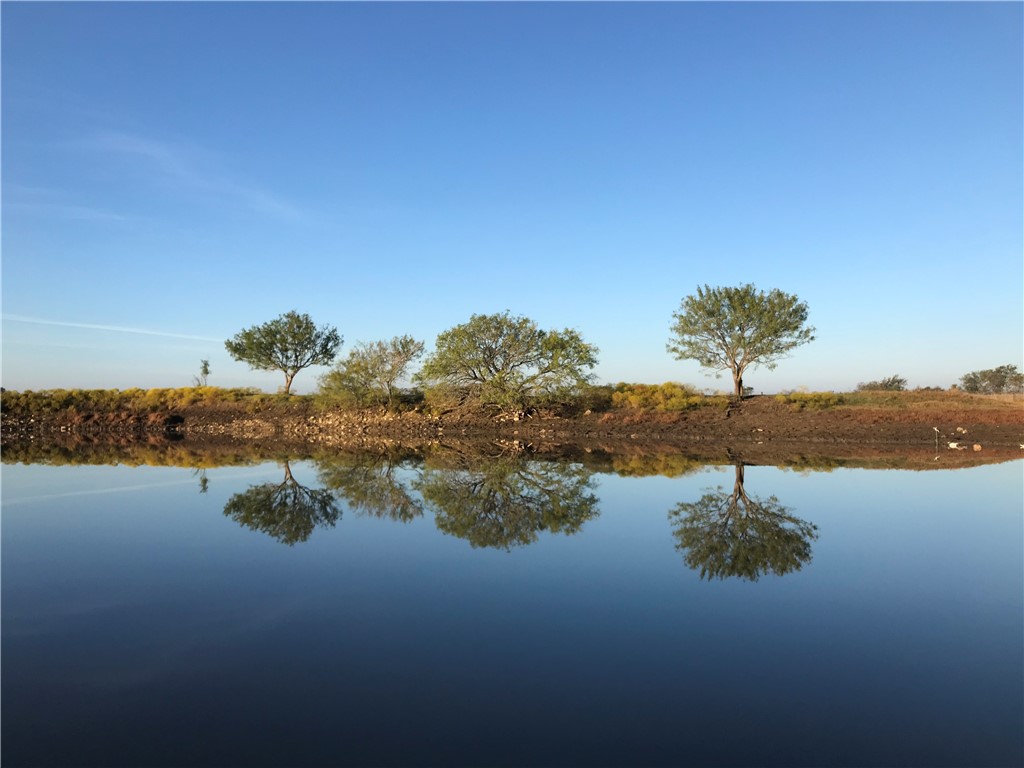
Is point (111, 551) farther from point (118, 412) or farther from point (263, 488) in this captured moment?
point (118, 412)

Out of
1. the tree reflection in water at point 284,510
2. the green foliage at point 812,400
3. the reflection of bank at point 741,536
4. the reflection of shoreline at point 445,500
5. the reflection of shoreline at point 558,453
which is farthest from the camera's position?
the green foliage at point 812,400

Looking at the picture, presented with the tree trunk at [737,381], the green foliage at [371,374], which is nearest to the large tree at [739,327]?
the tree trunk at [737,381]

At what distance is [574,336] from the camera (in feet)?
142

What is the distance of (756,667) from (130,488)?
19166mm

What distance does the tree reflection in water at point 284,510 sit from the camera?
1368 centimetres

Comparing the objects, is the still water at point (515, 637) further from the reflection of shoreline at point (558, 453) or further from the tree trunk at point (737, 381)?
the tree trunk at point (737, 381)

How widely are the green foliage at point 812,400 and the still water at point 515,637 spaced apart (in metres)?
26.4

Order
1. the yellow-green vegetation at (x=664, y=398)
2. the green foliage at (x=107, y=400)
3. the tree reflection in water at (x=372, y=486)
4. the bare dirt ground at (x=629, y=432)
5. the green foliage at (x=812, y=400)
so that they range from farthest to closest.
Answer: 1. the green foliage at (x=107, y=400)
2. the yellow-green vegetation at (x=664, y=398)
3. the green foliage at (x=812, y=400)
4. the bare dirt ground at (x=629, y=432)
5. the tree reflection in water at (x=372, y=486)

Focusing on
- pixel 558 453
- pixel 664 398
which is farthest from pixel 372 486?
pixel 664 398

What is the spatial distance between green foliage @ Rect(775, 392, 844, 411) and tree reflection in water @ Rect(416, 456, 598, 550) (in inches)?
887

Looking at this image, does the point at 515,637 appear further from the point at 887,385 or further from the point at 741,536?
the point at 887,385

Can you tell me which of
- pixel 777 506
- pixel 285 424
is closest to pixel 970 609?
pixel 777 506

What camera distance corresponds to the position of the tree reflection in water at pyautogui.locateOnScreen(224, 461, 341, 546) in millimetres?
13680

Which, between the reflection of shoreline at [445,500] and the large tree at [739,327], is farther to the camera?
the large tree at [739,327]
